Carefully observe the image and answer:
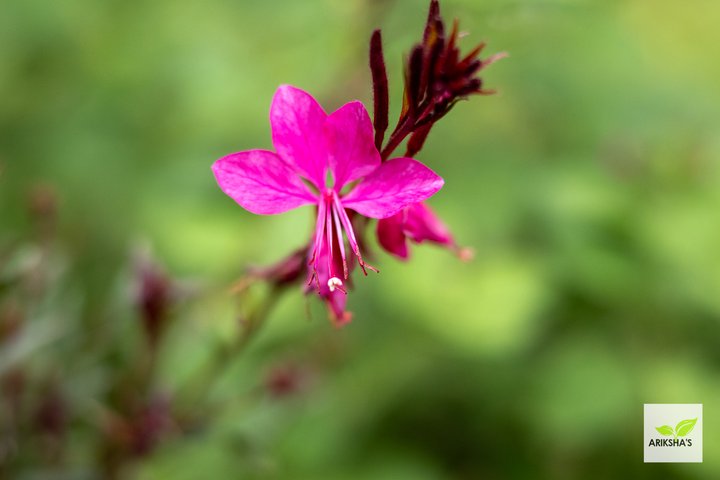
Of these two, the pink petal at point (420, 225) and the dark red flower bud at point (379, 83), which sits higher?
the dark red flower bud at point (379, 83)

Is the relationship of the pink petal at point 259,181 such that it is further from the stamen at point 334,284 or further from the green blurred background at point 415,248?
the green blurred background at point 415,248

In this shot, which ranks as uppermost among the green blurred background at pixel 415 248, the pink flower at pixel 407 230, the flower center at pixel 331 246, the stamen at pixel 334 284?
the green blurred background at pixel 415 248

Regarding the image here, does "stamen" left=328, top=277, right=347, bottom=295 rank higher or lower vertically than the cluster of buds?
lower

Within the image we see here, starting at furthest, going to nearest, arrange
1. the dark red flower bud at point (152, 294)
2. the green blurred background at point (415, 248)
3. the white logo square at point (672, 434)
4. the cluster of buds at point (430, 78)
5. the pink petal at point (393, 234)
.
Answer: the green blurred background at point (415, 248)
the white logo square at point (672, 434)
the dark red flower bud at point (152, 294)
the pink petal at point (393, 234)
the cluster of buds at point (430, 78)

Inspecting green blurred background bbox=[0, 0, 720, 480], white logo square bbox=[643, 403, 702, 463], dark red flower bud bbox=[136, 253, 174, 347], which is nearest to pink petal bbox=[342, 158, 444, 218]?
dark red flower bud bbox=[136, 253, 174, 347]

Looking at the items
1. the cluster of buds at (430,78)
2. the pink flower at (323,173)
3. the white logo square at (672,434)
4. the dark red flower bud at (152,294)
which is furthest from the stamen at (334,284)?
the white logo square at (672,434)

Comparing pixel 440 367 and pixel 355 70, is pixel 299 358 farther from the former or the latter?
pixel 355 70

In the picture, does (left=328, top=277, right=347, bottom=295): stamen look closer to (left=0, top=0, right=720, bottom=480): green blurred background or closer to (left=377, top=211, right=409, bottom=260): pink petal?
(left=377, top=211, right=409, bottom=260): pink petal
